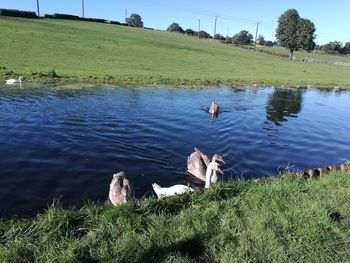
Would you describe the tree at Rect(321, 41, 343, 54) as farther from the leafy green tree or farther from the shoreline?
the shoreline

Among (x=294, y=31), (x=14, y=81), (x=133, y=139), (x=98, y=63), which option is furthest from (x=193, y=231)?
(x=294, y=31)

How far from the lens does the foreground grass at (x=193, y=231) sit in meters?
6.38

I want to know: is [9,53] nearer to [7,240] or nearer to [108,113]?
[108,113]

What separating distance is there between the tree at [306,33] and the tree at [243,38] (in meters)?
42.3

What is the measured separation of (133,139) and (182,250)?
384 inches

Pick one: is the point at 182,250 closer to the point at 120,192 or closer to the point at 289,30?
the point at 120,192

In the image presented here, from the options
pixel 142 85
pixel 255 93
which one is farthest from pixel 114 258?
pixel 255 93

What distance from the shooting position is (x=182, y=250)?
667 centimetres

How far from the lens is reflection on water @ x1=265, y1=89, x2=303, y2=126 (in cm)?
2431

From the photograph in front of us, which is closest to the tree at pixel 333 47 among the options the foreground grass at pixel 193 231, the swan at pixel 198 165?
the swan at pixel 198 165

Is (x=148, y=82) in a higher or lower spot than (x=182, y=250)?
lower

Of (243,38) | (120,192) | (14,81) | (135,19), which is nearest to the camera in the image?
(120,192)

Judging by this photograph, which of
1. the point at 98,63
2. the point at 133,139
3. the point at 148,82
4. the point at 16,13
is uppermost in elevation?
the point at 16,13

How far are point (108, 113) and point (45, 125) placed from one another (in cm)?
401
